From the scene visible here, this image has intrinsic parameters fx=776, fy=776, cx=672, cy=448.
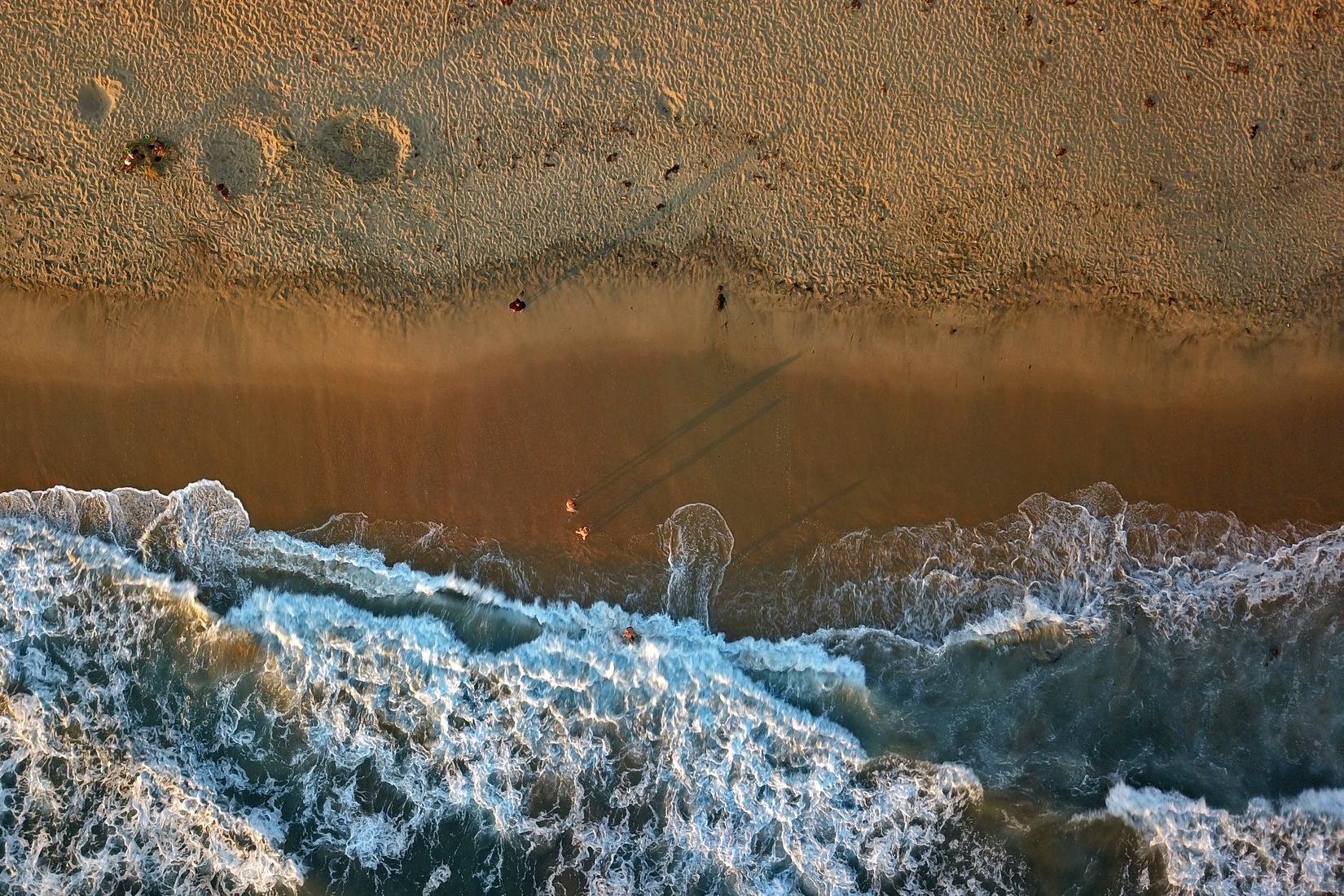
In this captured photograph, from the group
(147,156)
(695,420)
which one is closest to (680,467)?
(695,420)

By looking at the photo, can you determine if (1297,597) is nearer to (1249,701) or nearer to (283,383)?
(1249,701)

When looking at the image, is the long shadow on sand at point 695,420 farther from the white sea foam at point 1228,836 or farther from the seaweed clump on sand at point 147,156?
the seaweed clump on sand at point 147,156

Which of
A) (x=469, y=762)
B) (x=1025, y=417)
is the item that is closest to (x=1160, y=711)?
(x=1025, y=417)

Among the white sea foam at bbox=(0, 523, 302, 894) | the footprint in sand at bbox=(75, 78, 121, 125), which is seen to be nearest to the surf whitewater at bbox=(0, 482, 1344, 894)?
the white sea foam at bbox=(0, 523, 302, 894)

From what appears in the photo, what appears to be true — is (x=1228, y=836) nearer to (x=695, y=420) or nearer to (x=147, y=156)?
(x=695, y=420)

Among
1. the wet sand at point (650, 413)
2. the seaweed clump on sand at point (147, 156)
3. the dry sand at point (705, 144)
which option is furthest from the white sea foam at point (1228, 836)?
the seaweed clump on sand at point (147, 156)

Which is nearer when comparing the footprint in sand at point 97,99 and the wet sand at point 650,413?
the wet sand at point 650,413
